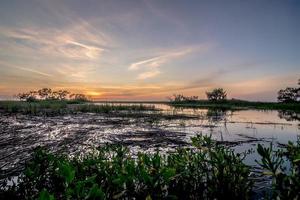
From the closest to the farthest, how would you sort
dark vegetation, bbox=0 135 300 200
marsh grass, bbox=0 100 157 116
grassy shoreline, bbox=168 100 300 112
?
dark vegetation, bbox=0 135 300 200 < marsh grass, bbox=0 100 157 116 < grassy shoreline, bbox=168 100 300 112

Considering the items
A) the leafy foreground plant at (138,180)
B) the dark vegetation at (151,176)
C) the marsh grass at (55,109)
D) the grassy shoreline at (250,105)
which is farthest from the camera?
the grassy shoreline at (250,105)

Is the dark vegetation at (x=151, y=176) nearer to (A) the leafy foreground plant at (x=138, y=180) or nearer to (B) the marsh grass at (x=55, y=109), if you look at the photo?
(A) the leafy foreground plant at (x=138, y=180)

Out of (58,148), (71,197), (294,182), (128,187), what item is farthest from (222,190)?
(58,148)

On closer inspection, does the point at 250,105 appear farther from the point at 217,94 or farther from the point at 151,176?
the point at 151,176

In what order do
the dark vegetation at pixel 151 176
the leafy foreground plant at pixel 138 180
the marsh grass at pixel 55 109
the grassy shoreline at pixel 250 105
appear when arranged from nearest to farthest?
the dark vegetation at pixel 151 176, the leafy foreground plant at pixel 138 180, the marsh grass at pixel 55 109, the grassy shoreline at pixel 250 105

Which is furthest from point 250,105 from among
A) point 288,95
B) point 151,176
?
point 151,176

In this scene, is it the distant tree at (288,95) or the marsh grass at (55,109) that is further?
the distant tree at (288,95)

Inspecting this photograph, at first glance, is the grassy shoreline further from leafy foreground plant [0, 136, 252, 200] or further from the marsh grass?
leafy foreground plant [0, 136, 252, 200]

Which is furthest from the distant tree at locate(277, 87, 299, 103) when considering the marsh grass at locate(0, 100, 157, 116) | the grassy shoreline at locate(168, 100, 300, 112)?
the marsh grass at locate(0, 100, 157, 116)

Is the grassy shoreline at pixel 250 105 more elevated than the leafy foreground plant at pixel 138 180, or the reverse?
the grassy shoreline at pixel 250 105

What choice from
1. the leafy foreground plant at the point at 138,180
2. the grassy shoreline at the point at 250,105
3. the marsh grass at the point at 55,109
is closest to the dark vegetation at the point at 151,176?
the leafy foreground plant at the point at 138,180

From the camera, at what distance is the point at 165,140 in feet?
52.6

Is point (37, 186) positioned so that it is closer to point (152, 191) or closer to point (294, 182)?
point (152, 191)

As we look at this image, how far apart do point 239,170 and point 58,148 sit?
33.4 feet
